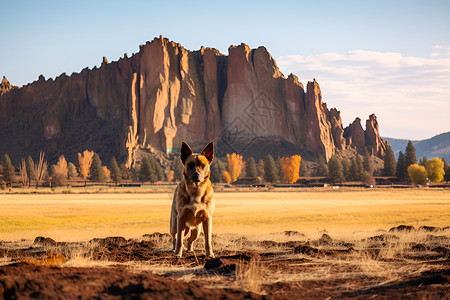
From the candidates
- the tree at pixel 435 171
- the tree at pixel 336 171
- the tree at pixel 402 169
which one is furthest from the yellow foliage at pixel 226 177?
the tree at pixel 435 171

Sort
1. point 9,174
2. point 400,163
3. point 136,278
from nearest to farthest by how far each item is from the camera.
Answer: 1. point 136,278
2. point 9,174
3. point 400,163

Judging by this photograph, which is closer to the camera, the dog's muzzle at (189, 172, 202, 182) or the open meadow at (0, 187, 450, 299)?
the open meadow at (0, 187, 450, 299)

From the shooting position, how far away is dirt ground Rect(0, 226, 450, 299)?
6895 mm

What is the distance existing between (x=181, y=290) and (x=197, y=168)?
13.3ft

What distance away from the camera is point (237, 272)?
898cm

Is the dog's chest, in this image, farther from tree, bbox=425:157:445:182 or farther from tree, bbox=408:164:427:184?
tree, bbox=425:157:445:182

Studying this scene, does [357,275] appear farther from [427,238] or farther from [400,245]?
[427,238]

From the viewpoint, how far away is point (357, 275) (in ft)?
30.3

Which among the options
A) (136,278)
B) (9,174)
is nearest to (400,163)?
(9,174)

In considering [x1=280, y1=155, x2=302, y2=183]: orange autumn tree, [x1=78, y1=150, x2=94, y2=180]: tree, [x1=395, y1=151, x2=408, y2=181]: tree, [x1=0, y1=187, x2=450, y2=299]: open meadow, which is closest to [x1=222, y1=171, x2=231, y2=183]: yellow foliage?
[x1=280, y1=155, x2=302, y2=183]: orange autumn tree

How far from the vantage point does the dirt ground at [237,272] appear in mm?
6895

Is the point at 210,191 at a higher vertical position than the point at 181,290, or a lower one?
higher

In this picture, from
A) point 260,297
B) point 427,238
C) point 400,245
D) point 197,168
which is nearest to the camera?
point 260,297

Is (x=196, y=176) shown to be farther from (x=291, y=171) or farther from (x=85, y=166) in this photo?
(x=85, y=166)
